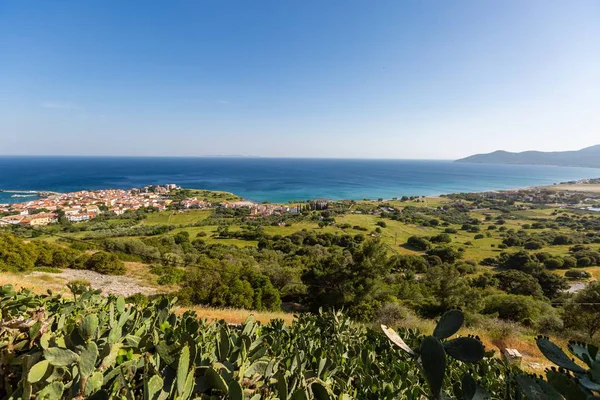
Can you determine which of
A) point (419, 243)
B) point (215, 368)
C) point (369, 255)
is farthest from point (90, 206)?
point (215, 368)

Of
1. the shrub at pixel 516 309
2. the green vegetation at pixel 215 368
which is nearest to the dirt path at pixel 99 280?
the green vegetation at pixel 215 368

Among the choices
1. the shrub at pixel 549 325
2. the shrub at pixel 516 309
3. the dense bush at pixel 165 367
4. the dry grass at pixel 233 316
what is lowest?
the shrub at pixel 516 309

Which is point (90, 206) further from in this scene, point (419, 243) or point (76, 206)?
point (419, 243)

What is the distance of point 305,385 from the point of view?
119 centimetres

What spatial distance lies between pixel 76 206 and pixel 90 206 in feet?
5.88

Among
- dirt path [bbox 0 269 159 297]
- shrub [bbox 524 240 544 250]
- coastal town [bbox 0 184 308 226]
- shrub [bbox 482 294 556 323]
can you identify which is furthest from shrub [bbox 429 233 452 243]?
dirt path [bbox 0 269 159 297]

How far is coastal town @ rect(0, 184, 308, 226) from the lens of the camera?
35.6m

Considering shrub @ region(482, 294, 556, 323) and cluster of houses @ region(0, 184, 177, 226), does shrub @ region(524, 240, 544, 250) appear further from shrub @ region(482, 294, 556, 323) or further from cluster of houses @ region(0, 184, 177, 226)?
cluster of houses @ region(0, 184, 177, 226)

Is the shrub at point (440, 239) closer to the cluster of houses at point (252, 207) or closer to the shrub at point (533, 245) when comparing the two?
the shrub at point (533, 245)

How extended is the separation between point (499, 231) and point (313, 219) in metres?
30.8

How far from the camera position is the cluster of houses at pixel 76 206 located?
34.0m

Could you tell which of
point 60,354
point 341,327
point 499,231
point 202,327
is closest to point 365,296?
point 341,327

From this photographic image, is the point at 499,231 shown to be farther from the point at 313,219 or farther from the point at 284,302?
the point at 284,302

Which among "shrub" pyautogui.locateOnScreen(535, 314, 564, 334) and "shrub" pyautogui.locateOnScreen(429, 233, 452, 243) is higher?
"shrub" pyautogui.locateOnScreen(535, 314, 564, 334)
